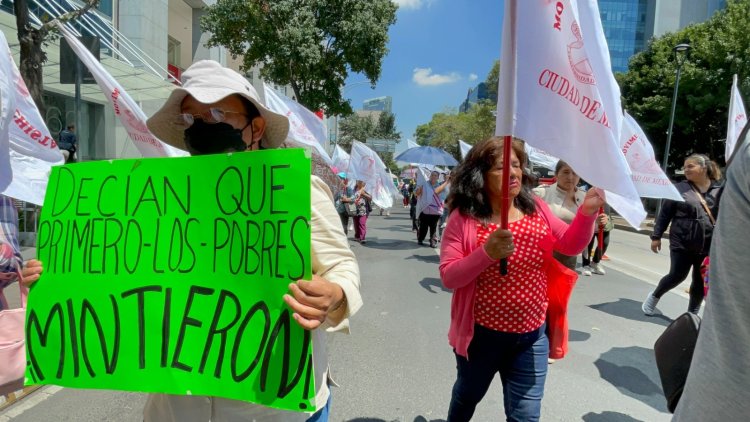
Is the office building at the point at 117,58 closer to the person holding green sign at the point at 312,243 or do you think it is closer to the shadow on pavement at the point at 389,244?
the shadow on pavement at the point at 389,244

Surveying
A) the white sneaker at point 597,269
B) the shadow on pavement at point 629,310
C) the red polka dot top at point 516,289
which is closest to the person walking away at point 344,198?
the white sneaker at point 597,269

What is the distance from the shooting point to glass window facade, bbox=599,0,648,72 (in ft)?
240

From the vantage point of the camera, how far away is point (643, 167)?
3721 mm

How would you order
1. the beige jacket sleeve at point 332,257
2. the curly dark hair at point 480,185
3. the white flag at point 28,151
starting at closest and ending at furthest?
the beige jacket sleeve at point 332,257, the curly dark hair at point 480,185, the white flag at point 28,151

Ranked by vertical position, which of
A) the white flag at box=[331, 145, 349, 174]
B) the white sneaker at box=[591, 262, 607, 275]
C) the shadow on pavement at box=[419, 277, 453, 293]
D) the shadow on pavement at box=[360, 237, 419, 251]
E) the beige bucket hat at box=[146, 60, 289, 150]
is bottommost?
the shadow on pavement at box=[360, 237, 419, 251]

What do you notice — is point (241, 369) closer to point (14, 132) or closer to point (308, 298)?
point (308, 298)

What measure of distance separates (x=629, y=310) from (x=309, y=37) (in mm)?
13580

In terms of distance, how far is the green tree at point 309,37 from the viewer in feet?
54.5

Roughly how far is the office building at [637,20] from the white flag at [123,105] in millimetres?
75445

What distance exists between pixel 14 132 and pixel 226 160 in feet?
7.06

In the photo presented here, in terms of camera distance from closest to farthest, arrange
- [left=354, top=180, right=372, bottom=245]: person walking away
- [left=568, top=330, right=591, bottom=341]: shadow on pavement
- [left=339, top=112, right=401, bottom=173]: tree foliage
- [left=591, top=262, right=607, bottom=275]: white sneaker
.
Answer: [left=568, top=330, right=591, bottom=341]: shadow on pavement
[left=591, top=262, right=607, bottom=275]: white sneaker
[left=354, top=180, right=372, bottom=245]: person walking away
[left=339, top=112, right=401, bottom=173]: tree foliage

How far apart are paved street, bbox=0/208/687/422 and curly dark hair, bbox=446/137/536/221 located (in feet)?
5.06

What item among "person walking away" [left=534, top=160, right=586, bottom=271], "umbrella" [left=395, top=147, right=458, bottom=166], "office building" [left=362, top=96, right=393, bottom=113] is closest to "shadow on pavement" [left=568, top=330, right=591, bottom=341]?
"person walking away" [left=534, top=160, right=586, bottom=271]

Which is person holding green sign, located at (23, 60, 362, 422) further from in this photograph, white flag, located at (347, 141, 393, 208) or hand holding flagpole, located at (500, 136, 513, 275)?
white flag, located at (347, 141, 393, 208)
